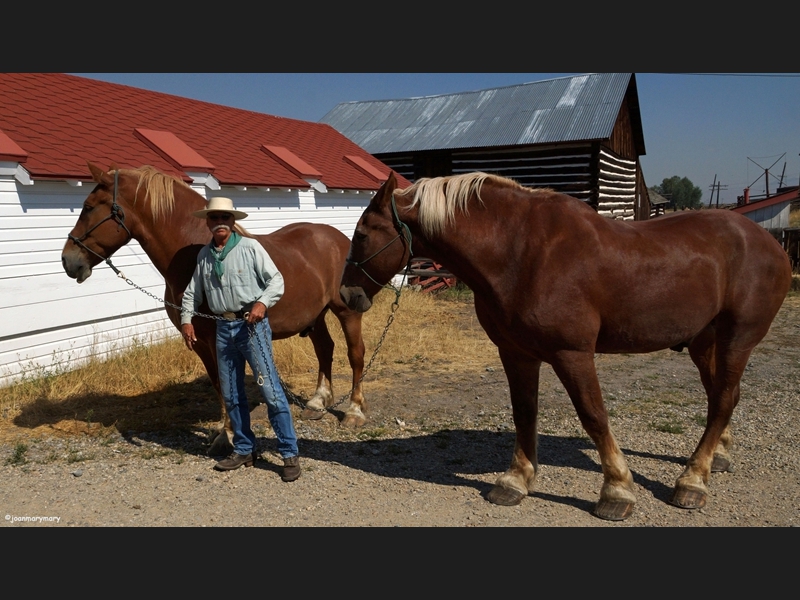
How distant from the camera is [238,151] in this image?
A: 11.8 metres

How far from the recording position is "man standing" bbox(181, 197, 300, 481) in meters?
4.29

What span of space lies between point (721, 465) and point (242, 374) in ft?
12.4

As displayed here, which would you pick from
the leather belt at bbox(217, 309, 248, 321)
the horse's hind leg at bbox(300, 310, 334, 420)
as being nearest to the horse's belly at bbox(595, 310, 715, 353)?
the leather belt at bbox(217, 309, 248, 321)

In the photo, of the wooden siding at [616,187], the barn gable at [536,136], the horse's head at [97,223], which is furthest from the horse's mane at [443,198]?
the barn gable at [536,136]

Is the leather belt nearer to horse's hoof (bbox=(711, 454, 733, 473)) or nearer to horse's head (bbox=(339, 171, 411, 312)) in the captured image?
horse's head (bbox=(339, 171, 411, 312))

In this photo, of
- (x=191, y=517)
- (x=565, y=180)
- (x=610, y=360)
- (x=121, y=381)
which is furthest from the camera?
(x=565, y=180)

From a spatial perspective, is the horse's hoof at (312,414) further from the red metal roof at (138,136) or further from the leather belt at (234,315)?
the red metal roof at (138,136)

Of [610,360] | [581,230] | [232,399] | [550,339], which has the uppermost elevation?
[581,230]

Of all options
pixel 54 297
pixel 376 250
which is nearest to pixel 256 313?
pixel 376 250

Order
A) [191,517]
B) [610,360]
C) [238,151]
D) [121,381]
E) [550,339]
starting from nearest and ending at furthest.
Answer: [550,339] → [191,517] → [121,381] → [610,360] → [238,151]

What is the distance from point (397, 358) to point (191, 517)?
4906mm

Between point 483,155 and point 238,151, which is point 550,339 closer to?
point 238,151

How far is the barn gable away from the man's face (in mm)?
14782

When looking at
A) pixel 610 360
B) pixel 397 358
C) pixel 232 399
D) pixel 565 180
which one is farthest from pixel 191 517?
pixel 565 180
